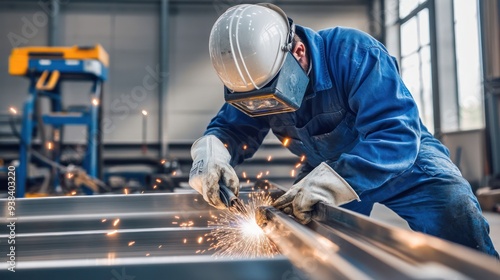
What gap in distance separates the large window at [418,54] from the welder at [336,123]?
4307mm

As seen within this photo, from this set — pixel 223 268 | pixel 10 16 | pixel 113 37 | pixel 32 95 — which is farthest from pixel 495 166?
pixel 10 16

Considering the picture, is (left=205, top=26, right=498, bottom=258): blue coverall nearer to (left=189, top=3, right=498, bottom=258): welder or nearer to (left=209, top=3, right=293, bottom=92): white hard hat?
(left=189, top=3, right=498, bottom=258): welder

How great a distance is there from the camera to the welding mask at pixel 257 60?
1.23m

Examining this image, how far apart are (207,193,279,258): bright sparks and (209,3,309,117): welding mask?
0.36m

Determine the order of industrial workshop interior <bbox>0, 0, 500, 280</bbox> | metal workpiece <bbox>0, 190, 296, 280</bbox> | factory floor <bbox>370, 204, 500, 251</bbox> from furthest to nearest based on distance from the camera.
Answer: factory floor <bbox>370, 204, 500, 251</bbox>, metal workpiece <bbox>0, 190, 296, 280</bbox>, industrial workshop interior <bbox>0, 0, 500, 280</bbox>

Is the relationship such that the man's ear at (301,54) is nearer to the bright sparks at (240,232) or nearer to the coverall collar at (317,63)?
the coverall collar at (317,63)

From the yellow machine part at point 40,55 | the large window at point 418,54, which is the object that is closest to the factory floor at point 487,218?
the large window at point 418,54

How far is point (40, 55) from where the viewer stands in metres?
4.03

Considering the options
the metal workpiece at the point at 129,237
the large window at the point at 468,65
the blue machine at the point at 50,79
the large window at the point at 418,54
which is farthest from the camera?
the large window at the point at 418,54

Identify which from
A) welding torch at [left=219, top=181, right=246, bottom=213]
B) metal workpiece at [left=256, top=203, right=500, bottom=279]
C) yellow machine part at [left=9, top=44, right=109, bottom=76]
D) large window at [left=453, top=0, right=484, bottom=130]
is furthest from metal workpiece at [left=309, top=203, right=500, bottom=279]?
large window at [left=453, top=0, right=484, bottom=130]

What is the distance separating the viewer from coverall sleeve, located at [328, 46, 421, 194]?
3.89 feet

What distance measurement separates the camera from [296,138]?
166 centimetres

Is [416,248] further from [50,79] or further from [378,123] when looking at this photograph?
[50,79]

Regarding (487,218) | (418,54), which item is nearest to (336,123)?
(487,218)
